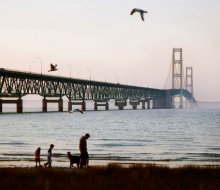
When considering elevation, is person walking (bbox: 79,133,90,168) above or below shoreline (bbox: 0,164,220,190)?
above

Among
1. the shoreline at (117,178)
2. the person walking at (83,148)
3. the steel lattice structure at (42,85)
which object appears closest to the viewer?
the shoreline at (117,178)

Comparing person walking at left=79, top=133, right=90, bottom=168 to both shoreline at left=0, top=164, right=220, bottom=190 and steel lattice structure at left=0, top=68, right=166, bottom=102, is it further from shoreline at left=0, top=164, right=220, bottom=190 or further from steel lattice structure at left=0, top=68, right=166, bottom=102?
steel lattice structure at left=0, top=68, right=166, bottom=102

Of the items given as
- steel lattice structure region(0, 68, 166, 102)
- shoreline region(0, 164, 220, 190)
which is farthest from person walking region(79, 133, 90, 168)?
steel lattice structure region(0, 68, 166, 102)

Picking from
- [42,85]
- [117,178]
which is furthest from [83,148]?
[42,85]

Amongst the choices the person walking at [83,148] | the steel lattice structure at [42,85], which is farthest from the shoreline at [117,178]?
the steel lattice structure at [42,85]

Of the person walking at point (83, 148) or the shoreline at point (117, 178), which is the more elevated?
the person walking at point (83, 148)

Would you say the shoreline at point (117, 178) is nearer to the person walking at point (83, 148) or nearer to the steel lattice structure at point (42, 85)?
the person walking at point (83, 148)

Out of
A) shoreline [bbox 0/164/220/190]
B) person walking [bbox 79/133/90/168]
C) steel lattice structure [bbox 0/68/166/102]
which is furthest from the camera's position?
steel lattice structure [bbox 0/68/166/102]

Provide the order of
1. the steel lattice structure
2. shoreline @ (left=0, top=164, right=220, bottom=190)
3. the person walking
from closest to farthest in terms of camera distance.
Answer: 1. shoreline @ (left=0, top=164, right=220, bottom=190)
2. the person walking
3. the steel lattice structure

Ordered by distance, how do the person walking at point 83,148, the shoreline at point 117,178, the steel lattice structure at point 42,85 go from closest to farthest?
1. the shoreline at point 117,178
2. the person walking at point 83,148
3. the steel lattice structure at point 42,85

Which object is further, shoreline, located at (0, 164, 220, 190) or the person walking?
the person walking

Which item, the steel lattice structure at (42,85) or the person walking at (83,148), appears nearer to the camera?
the person walking at (83,148)

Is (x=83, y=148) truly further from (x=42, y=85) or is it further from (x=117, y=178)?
(x=42, y=85)

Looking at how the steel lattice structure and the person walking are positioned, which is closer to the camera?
the person walking
